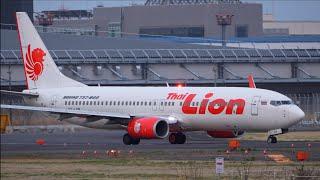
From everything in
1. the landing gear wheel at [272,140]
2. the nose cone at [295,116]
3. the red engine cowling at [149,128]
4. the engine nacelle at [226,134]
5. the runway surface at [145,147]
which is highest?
the nose cone at [295,116]

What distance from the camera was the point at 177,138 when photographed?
222ft

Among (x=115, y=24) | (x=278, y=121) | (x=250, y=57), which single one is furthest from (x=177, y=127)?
(x=115, y=24)

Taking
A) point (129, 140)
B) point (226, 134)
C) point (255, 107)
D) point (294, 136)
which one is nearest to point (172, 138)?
point (129, 140)

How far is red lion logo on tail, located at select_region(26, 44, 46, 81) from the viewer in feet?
252

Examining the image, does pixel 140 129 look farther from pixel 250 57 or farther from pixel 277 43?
pixel 250 57

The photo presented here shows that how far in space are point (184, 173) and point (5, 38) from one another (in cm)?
8003

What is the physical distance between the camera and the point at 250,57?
324ft

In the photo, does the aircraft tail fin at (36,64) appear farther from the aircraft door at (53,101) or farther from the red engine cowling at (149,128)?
the red engine cowling at (149,128)

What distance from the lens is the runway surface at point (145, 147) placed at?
53531 millimetres

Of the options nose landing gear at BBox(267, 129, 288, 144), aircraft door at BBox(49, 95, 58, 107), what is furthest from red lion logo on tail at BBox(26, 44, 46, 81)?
nose landing gear at BBox(267, 129, 288, 144)

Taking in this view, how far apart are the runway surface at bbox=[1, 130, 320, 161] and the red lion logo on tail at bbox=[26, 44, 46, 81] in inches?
162

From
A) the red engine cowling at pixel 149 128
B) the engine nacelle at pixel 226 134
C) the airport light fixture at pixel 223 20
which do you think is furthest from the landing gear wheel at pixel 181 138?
the airport light fixture at pixel 223 20

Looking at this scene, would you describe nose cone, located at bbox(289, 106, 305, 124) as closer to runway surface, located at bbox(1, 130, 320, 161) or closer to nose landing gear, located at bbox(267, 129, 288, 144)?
nose landing gear, located at bbox(267, 129, 288, 144)

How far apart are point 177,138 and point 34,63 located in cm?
1448
